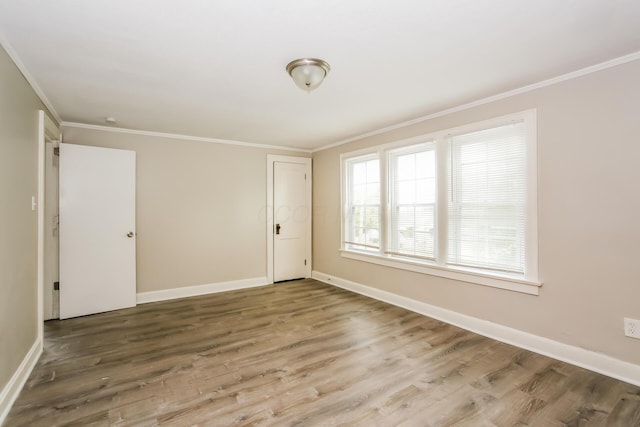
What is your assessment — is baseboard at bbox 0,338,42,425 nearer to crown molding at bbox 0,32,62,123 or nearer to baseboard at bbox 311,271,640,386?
crown molding at bbox 0,32,62,123

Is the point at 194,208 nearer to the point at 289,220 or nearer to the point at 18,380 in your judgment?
the point at 289,220

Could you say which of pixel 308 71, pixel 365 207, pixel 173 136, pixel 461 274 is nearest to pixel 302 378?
pixel 461 274

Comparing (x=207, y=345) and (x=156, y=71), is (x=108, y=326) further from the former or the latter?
(x=156, y=71)

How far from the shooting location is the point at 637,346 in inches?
89.0

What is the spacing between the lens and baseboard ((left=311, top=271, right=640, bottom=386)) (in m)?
2.32

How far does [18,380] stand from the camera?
220 centimetres

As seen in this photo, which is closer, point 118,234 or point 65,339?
point 65,339

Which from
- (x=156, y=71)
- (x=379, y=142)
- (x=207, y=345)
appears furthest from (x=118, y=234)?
(x=379, y=142)

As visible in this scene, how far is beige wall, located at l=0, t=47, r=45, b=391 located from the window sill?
3720mm

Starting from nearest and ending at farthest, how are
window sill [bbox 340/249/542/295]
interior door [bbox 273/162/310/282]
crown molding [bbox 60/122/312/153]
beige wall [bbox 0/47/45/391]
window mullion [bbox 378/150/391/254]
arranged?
beige wall [bbox 0/47/45/391] → window sill [bbox 340/249/542/295] → crown molding [bbox 60/122/312/153] → window mullion [bbox 378/150/391/254] → interior door [bbox 273/162/310/282]

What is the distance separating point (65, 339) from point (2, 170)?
1.95m

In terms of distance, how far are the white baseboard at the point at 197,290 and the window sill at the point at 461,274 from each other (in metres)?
1.84

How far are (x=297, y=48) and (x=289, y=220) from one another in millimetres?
3675

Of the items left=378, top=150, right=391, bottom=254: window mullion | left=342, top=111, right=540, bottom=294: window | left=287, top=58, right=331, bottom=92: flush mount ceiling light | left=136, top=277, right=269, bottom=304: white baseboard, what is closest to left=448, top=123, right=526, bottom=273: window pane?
left=342, top=111, right=540, bottom=294: window
